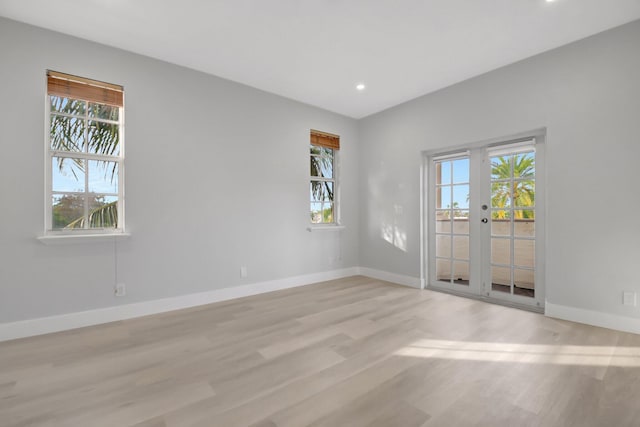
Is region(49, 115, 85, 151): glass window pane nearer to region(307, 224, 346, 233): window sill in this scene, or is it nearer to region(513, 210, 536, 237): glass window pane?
region(307, 224, 346, 233): window sill

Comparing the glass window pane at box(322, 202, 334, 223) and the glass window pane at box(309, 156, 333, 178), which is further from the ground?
the glass window pane at box(309, 156, 333, 178)

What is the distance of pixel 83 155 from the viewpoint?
292cm

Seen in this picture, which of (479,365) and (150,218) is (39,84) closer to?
(150,218)

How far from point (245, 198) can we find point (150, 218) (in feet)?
3.83

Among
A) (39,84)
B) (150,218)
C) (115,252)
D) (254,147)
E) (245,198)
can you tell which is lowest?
(115,252)

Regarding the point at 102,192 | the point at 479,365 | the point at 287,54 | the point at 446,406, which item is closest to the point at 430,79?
the point at 287,54

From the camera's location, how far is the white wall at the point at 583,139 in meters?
2.68

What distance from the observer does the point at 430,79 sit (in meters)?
3.77

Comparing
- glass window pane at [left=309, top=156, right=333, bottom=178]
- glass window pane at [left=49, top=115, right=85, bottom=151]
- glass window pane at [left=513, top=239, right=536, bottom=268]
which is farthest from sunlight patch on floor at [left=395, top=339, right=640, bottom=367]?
glass window pane at [left=49, top=115, right=85, bottom=151]

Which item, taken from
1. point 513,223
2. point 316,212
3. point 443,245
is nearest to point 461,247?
point 443,245

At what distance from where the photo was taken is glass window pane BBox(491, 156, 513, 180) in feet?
11.8

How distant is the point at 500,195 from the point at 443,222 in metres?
0.85

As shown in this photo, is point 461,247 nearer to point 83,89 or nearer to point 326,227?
point 326,227

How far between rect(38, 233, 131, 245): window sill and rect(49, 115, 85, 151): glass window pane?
0.88 metres
